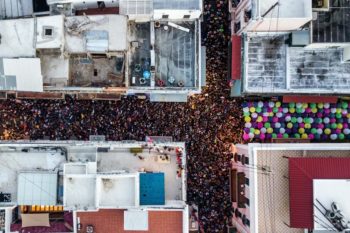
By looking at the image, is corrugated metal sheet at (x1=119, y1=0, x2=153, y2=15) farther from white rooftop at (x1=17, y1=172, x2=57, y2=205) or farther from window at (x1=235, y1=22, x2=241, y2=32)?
white rooftop at (x1=17, y1=172, x2=57, y2=205)

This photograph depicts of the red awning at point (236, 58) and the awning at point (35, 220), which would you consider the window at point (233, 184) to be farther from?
the awning at point (35, 220)

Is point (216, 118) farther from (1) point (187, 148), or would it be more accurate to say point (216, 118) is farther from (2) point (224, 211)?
(2) point (224, 211)

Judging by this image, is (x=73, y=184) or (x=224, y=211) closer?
(x=73, y=184)

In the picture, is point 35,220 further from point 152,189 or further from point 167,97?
point 167,97

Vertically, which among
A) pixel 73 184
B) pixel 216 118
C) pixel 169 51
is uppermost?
pixel 169 51

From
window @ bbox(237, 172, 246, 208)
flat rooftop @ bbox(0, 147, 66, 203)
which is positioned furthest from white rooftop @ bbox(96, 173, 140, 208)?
window @ bbox(237, 172, 246, 208)

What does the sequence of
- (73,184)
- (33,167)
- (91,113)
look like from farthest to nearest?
(91,113) < (33,167) < (73,184)

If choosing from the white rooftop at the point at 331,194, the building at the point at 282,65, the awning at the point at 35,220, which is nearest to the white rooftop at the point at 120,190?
the awning at the point at 35,220

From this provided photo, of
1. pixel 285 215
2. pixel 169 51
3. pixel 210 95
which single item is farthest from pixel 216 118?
pixel 285 215
